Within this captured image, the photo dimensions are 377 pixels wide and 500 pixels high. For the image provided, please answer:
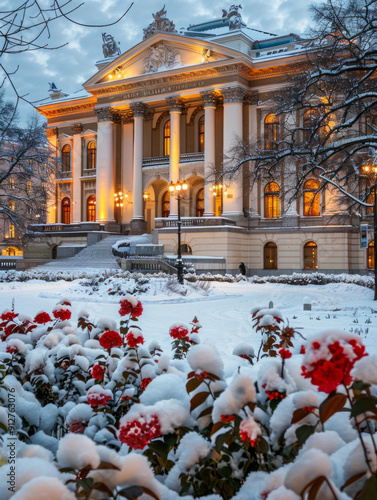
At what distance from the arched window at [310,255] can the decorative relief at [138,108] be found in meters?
18.2

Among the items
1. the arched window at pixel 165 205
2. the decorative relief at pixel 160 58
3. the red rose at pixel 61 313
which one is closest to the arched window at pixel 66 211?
the arched window at pixel 165 205

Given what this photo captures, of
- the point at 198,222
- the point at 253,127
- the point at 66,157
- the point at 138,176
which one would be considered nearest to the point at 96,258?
the point at 198,222

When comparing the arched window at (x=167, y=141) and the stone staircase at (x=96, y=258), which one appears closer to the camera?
the stone staircase at (x=96, y=258)

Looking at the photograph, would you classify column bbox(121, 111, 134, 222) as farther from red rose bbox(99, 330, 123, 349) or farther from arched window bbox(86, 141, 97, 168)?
red rose bbox(99, 330, 123, 349)

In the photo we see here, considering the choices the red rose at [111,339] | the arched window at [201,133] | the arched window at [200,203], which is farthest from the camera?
the arched window at [200,203]

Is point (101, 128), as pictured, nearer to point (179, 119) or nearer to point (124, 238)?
point (179, 119)

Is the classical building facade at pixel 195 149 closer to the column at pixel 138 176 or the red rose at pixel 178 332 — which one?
the column at pixel 138 176

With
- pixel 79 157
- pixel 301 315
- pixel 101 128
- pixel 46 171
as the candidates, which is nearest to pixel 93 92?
pixel 101 128

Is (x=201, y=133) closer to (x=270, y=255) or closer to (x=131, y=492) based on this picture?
(x=270, y=255)

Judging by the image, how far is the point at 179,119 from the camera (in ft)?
139

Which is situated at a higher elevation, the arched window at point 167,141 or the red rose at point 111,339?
the arched window at point 167,141

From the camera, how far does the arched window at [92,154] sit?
4938cm

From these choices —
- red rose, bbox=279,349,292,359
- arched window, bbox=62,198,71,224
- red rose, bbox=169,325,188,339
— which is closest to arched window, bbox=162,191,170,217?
arched window, bbox=62,198,71,224

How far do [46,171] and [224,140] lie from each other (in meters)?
14.8
